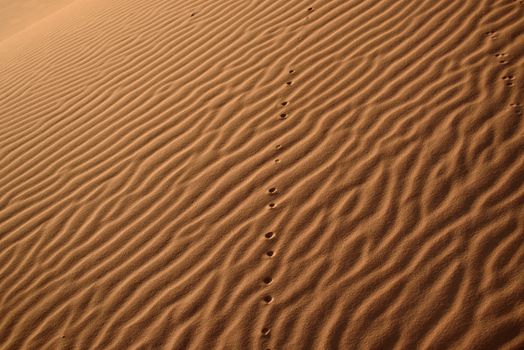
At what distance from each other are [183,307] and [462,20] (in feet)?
12.1

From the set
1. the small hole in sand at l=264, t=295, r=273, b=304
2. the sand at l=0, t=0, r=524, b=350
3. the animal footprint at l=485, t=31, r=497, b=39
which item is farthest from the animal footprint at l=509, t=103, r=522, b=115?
the small hole in sand at l=264, t=295, r=273, b=304

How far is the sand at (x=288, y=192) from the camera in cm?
259

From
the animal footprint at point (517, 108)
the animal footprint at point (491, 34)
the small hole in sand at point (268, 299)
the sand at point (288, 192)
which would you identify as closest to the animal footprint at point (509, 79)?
the sand at point (288, 192)

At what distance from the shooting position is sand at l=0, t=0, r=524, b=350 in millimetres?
2592

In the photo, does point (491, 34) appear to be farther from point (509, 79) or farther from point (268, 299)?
point (268, 299)

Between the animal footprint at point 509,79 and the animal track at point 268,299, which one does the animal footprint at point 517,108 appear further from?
the animal track at point 268,299

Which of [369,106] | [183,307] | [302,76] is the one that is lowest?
[183,307]

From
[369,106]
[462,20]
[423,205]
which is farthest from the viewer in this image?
[462,20]

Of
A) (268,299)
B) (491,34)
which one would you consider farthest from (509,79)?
(268,299)

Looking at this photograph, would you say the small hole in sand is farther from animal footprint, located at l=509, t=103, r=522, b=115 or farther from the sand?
animal footprint, located at l=509, t=103, r=522, b=115

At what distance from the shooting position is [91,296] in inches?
121

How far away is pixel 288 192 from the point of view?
10.6 ft

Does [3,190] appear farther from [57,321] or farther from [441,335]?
[441,335]

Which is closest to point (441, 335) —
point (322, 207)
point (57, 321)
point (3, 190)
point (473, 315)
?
point (473, 315)
